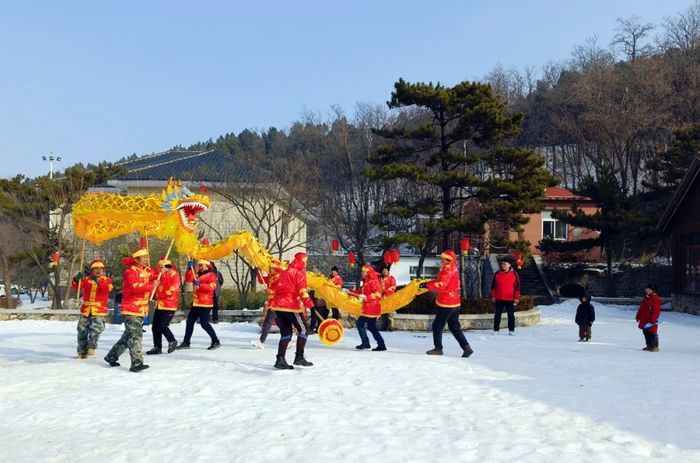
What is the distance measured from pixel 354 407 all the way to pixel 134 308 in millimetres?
4334

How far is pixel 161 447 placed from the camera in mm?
5941

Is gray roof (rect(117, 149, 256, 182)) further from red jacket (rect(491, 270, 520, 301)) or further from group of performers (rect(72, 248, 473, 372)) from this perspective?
group of performers (rect(72, 248, 473, 372))

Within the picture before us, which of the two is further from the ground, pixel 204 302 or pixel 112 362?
pixel 204 302

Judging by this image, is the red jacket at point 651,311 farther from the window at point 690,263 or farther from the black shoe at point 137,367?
the window at point 690,263

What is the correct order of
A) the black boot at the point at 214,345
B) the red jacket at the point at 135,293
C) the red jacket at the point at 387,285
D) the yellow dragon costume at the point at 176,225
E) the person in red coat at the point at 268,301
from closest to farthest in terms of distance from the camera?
1. the red jacket at the point at 135,293
2. the person in red coat at the point at 268,301
3. the black boot at the point at 214,345
4. the yellow dragon costume at the point at 176,225
5. the red jacket at the point at 387,285

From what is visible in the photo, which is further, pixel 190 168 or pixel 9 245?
pixel 190 168

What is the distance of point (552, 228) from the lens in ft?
127

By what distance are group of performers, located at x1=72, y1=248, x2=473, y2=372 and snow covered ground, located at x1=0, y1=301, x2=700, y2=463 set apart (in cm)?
44

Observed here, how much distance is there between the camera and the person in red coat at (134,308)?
375 inches

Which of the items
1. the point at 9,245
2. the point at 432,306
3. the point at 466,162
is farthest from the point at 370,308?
the point at 9,245

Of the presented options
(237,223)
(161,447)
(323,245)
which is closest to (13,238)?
(237,223)

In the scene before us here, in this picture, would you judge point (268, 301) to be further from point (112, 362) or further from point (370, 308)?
point (112, 362)

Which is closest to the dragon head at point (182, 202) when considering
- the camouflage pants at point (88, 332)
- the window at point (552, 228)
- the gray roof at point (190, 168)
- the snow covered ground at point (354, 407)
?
the camouflage pants at point (88, 332)

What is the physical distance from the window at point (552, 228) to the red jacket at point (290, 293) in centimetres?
3134
